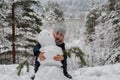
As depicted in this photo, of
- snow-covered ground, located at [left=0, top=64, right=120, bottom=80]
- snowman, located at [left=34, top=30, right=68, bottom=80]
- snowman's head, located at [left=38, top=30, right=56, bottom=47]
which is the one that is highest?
snowman's head, located at [left=38, top=30, right=56, bottom=47]

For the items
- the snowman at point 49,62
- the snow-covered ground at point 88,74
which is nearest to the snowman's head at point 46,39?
the snowman at point 49,62

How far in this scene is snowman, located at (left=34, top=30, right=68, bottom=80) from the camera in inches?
213

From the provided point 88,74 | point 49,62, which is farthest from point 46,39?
point 88,74

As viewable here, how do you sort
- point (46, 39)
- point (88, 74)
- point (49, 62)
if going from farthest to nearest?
point (88, 74)
point (46, 39)
point (49, 62)

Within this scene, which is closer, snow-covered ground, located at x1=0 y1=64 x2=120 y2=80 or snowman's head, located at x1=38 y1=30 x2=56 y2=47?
snowman's head, located at x1=38 y1=30 x2=56 y2=47

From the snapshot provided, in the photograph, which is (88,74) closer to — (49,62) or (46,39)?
(46,39)

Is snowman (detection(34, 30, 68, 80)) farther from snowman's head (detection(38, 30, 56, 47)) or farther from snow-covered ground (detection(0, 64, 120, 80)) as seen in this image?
snow-covered ground (detection(0, 64, 120, 80))

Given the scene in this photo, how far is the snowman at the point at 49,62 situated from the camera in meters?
5.42

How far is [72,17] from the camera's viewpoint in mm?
144625

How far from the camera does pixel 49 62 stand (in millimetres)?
5555

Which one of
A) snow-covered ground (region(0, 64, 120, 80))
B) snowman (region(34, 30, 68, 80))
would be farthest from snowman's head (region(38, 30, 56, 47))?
snow-covered ground (region(0, 64, 120, 80))

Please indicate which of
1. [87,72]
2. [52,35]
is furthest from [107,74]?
[52,35]

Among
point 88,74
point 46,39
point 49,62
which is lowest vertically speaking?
point 88,74

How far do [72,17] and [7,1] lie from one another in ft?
421
